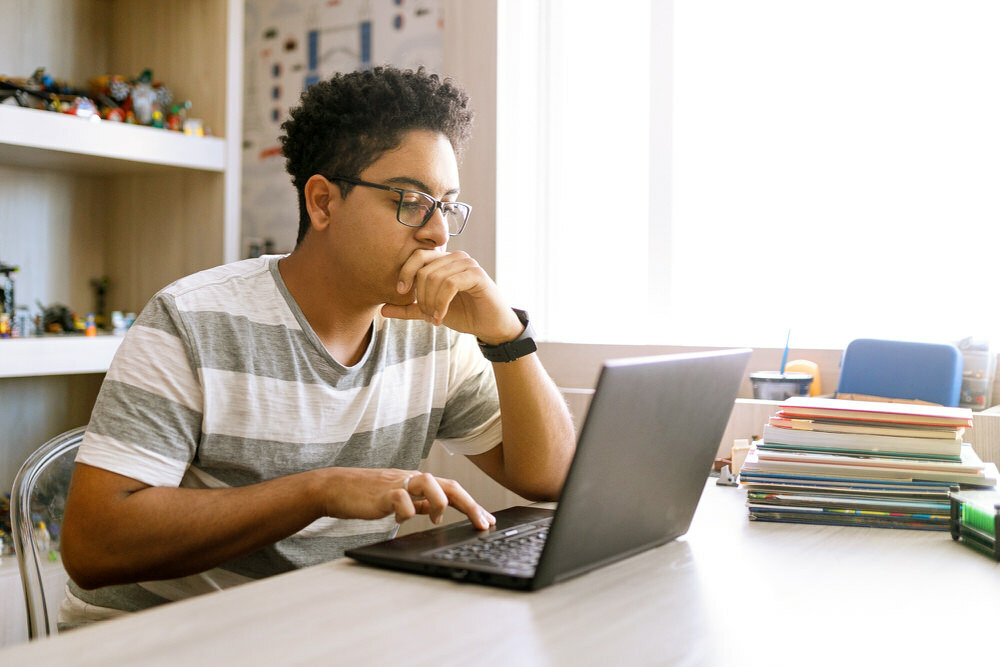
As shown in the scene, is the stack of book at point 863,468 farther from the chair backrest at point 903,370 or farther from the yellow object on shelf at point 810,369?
the yellow object on shelf at point 810,369

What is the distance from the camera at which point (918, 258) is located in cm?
195

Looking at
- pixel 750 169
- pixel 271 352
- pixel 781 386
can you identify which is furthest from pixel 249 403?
pixel 750 169

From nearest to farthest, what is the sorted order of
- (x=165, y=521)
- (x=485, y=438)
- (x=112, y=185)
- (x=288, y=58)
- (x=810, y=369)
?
(x=165, y=521)
(x=485, y=438)
(x=810, y=369)
(x=112, y=185)
(x=288, y=58)

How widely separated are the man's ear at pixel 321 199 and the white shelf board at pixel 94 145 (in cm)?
104

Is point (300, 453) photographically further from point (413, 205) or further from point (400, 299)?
point (413, 205)

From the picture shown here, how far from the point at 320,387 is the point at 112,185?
177cm

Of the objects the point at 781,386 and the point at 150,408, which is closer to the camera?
the point at 150,408

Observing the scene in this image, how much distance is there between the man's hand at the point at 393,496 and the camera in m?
0.92

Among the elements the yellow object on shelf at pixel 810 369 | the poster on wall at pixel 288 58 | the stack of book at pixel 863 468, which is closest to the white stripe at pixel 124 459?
the stack of book at pixel 863 468

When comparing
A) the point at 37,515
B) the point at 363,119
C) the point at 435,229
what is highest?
the point at 363,119

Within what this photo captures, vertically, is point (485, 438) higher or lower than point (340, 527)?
higher

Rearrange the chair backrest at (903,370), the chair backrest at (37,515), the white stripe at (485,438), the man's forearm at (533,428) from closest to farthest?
the chair backrest at (37,515) → the man's forearm at (533,428) → the white stripe at (485,438) → the chair backrest at (903,370)

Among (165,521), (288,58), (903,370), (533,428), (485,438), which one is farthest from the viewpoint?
(288,58)

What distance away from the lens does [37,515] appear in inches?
45.9
